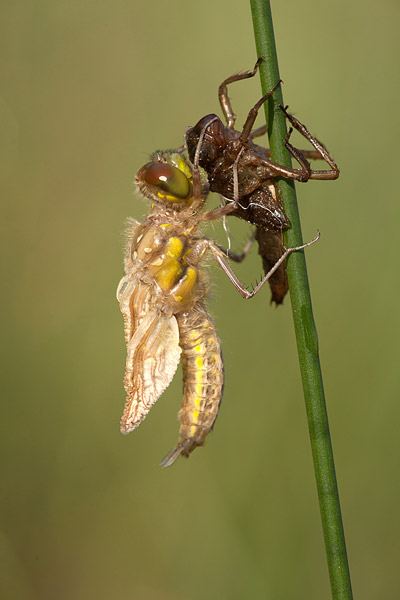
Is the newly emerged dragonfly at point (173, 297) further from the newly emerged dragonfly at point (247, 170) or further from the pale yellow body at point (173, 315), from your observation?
the newly emerged dragonfly at point (247, 170)

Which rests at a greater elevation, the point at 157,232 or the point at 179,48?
the point at 179,48

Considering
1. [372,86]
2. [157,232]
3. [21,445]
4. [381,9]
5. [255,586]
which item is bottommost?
[255,586]

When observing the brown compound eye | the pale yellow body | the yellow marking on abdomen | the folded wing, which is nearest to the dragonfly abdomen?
the pale yellow body

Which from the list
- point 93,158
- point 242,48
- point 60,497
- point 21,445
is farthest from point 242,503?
point 242,48

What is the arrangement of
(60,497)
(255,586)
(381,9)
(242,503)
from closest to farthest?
(255,586), (242,503), (60,497), (381,9)

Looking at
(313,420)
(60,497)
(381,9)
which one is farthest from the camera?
(381,9)

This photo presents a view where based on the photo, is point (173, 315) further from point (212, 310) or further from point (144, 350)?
point (212, 310)

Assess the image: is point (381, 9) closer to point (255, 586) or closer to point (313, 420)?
point (313, 420)
